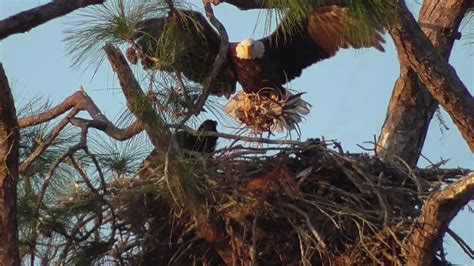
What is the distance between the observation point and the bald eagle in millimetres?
3852

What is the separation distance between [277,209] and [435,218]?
870 mm

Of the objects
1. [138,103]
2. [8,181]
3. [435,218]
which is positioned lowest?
[435,218]

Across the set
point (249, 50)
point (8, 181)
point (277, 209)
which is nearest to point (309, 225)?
point (277, 209)

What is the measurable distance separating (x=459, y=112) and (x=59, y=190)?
1.28m

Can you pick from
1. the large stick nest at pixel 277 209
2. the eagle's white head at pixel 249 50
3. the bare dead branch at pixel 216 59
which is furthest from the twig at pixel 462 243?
the eagle's white head at pixel 249 50

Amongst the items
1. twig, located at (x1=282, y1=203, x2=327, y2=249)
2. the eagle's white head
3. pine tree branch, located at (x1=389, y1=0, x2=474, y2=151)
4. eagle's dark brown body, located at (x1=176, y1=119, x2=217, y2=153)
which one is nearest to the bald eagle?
the eagle's white head

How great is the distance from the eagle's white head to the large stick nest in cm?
132

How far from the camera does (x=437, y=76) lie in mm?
2844

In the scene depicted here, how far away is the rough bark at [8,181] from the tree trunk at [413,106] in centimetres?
172

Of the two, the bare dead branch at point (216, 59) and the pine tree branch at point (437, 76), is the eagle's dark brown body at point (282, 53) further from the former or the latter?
the pine tree branch at point (437, 76)

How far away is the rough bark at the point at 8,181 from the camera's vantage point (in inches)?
106

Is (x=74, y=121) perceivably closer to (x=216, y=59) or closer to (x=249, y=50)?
(x=216, y=59)

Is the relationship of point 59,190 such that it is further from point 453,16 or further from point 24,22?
point 453,16

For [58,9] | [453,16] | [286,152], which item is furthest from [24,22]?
[453,16]
